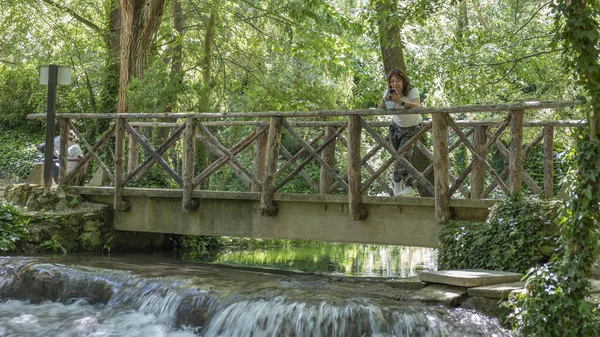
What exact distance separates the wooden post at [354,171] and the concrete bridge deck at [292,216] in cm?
13

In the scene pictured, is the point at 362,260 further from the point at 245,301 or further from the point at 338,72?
the point at 245,301

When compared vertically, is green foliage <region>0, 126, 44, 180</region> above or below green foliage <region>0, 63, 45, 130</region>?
below

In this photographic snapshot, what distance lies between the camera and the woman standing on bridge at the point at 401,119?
9430 millimetres

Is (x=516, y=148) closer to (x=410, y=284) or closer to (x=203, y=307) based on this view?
(x=410, y=284)

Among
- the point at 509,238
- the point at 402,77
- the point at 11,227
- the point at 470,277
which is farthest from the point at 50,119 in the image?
the point at 470,277

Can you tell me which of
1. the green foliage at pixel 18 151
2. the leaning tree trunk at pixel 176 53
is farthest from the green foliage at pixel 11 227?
the green foliage at pixel 18 151

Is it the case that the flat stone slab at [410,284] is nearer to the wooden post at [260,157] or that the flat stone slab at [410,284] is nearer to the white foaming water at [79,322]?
the white foaming water at [79,322]

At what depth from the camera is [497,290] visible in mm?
6789

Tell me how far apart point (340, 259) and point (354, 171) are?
15.2ft

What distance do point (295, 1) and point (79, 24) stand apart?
22.8 ft

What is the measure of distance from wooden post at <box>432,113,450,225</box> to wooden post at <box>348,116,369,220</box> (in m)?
1.00

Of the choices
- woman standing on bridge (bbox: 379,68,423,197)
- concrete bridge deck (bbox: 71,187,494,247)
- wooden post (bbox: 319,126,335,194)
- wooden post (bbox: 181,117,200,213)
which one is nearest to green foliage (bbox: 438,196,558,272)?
concrete bridge deck (bbox: 71,187,494,247)

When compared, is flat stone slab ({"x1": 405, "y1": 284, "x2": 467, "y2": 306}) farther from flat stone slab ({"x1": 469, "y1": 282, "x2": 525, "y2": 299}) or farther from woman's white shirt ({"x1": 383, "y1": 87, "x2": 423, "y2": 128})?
woman's white shirt ({"x1": 383, "y1": 87, "x2": 423, "y2": 128})

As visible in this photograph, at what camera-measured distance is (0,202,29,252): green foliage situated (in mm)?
10789
